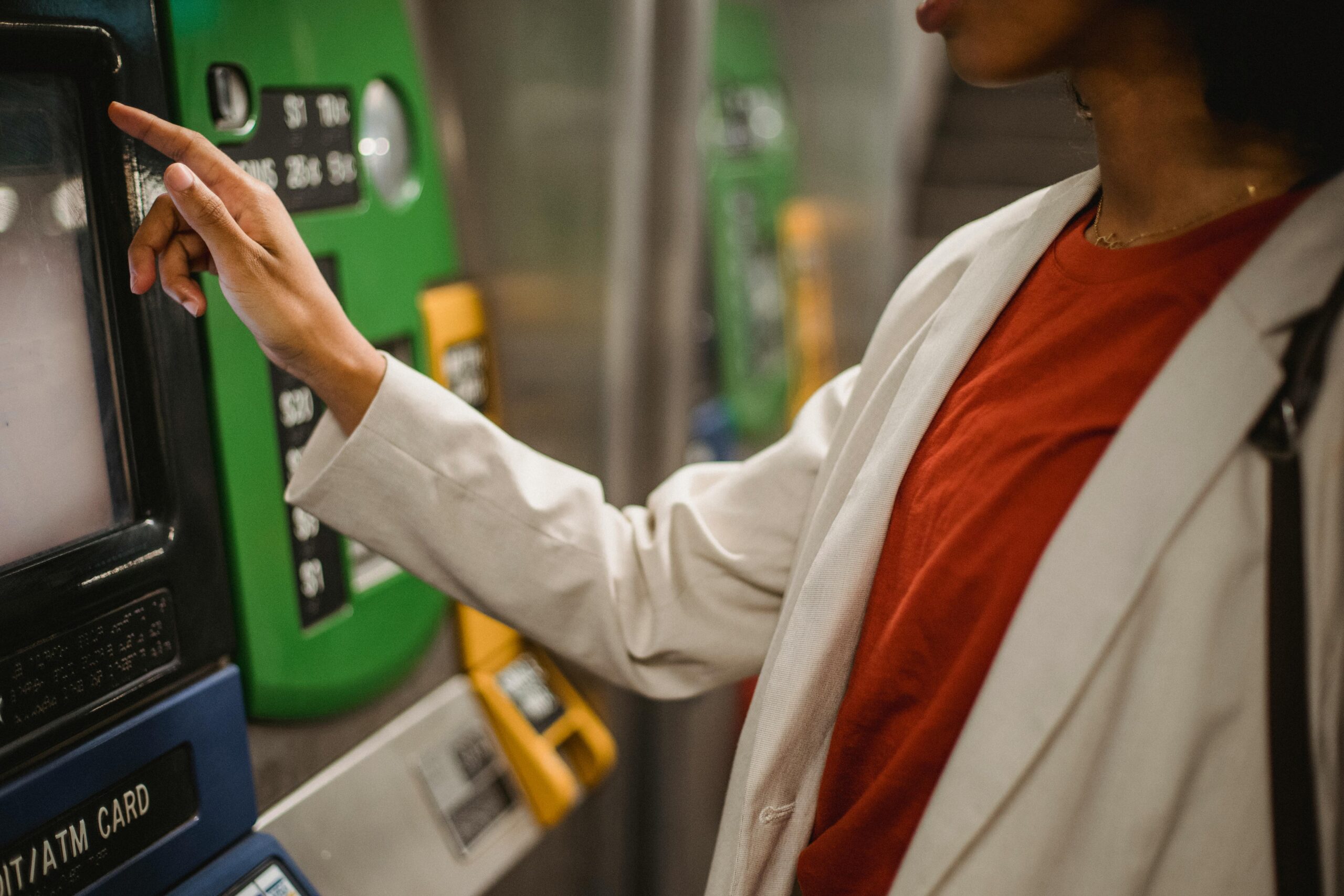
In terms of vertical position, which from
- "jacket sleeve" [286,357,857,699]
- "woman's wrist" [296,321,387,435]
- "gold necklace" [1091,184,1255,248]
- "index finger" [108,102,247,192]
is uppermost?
"index finger" [108,102,247,192]

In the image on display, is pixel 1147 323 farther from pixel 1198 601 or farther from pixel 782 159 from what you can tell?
pixel 782 159

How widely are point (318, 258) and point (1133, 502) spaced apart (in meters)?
0.72

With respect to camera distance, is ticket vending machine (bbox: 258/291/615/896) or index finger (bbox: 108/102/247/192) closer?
index finger (bbox: 108/102/247/192)

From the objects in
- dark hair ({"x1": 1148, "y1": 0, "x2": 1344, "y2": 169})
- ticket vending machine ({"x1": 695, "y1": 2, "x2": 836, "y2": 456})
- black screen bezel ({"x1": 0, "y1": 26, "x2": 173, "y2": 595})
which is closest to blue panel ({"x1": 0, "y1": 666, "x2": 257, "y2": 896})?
black screen bezel ({"x1": 0, "y1": 26, "x2": 173, "y2": 595})

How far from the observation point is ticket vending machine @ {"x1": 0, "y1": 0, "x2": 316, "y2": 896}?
68 cm

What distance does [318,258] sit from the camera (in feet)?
3.02

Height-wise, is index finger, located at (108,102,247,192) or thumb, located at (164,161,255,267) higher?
index finger, located at (108,102,247,192)

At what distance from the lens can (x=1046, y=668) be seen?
657 mm

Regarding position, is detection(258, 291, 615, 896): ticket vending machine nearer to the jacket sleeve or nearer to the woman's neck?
the jacket sleeve

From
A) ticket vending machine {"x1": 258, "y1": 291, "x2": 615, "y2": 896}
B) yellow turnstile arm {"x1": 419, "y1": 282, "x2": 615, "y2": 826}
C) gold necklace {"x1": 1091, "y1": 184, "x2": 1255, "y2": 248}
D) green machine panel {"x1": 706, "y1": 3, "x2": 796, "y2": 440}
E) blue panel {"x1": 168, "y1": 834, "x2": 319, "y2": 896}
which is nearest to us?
gold necklace {"x1": 1091, "y1": 184, "x2": 1255, "y2": 248}

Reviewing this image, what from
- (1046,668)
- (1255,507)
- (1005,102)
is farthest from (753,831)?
(1005,102)

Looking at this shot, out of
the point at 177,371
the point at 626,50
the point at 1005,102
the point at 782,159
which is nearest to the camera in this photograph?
the point at 177,371

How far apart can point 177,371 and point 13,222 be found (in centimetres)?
16

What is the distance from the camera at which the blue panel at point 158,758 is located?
0.70 m
